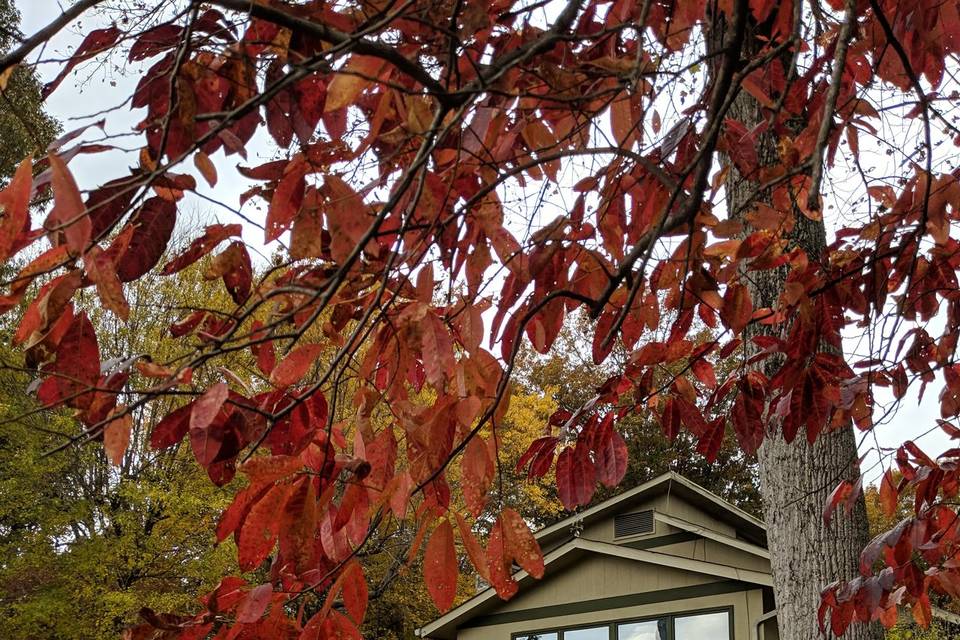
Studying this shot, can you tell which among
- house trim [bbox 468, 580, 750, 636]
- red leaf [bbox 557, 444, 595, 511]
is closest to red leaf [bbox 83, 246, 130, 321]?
red leaf [bbox 557, 444, 595, 511]

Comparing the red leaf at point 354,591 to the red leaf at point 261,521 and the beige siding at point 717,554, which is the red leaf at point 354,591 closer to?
the red leaf at point 261,521

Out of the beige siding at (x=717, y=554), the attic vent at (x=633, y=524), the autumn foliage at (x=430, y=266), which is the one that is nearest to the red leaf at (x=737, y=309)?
the autumn foliage at (x=430, y=266)

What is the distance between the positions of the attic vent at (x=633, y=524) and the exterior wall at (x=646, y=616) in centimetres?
95

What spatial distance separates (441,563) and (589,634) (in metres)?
9.93

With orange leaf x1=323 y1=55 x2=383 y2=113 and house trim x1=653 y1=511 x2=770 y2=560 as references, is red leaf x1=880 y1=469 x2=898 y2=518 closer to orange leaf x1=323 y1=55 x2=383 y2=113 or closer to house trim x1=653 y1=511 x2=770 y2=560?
orange leaf x1=323 y1=55 x2=383 y2=113

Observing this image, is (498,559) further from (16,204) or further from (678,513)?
(678,513)

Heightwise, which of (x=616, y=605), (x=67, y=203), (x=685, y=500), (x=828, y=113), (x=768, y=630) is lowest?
(x=768, y=630)

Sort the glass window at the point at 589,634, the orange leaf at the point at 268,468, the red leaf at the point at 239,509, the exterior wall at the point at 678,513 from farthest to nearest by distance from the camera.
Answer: the exterior wall at the point at 678,513 → the glass window at the point at 589,634 → the red leaf at the point at 239,509 → the orange leaf at the point at 268,468

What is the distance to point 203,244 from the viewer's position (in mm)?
1504

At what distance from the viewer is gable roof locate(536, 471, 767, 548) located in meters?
9.84

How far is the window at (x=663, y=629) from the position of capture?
31.1ft

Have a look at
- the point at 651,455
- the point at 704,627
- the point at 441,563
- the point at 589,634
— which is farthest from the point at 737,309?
the point at 651,455

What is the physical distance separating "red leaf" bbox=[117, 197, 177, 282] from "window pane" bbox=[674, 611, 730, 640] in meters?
9.42

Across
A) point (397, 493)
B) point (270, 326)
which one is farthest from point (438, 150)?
point (397, 493)
